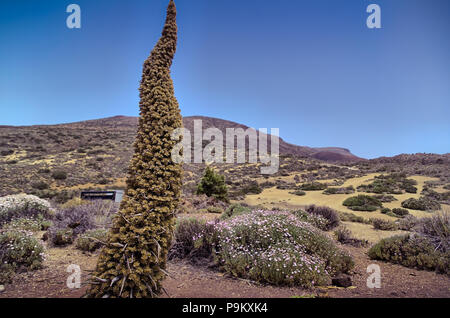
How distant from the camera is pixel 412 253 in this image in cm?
554

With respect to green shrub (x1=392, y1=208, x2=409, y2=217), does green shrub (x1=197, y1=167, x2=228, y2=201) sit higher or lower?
higher

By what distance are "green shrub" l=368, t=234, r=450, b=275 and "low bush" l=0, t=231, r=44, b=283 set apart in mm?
7697

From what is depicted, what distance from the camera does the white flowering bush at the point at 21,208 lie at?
845 centimetres

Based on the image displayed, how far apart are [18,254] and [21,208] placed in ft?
18.5

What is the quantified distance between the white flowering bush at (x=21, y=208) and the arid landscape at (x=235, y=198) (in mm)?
1171

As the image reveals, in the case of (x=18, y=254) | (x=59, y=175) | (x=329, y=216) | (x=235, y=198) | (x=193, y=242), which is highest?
(x=59, y=175)

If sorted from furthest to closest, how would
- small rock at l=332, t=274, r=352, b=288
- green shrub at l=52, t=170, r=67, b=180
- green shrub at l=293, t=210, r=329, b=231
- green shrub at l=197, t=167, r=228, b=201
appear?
green shrub at l=52, t=170, r=67, b=180 → green shrub at l=197, t=167, r=228, b=201 → green shrub at l=293, t=210, r=329, b=231 → small rock at l=332, t=274, r=352, b=288

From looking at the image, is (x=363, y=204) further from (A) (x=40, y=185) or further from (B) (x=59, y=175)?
(B) (x=59, y=175)

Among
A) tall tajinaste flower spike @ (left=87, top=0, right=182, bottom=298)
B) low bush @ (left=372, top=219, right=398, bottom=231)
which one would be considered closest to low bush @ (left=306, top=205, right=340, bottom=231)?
low bush @ (left=372, top=219, right=398, bottom=231)

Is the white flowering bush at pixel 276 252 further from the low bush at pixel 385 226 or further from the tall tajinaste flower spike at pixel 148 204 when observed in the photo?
the low bush at pixel 385 226

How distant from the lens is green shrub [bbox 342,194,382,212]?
14.6 m

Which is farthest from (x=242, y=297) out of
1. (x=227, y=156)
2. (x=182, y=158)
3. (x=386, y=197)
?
(x=227, y=156)

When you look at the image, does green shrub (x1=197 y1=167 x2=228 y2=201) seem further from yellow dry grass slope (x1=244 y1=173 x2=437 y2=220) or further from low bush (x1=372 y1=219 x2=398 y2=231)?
low bush (x1=372 y1=219 x2=398 y2=231)

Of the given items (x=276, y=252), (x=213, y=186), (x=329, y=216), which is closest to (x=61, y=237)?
(x=276, y=252)
